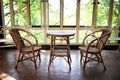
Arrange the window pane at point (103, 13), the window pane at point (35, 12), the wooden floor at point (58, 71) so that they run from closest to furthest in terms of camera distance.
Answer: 1. the wooden floor at point (58, 71)
2. the window pane at point (103, 13)
3. the window pane at point (35, 12)

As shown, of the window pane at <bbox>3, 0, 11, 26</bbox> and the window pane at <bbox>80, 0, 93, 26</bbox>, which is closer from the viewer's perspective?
the window pane at <bbox>80, 0, 93, 26</bbox>

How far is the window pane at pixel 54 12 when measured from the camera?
16.1 feet

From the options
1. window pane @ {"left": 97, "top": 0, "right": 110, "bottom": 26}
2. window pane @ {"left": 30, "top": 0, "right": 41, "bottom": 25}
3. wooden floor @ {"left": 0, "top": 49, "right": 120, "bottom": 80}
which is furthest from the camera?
window pane @ {"left": 30, "top": 0, "right": 41, "bottom": 25}

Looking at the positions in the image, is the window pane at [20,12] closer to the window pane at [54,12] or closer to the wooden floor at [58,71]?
the window pane at [54,12]

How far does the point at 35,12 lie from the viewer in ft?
16.3

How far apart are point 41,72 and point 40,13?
6.70 feet

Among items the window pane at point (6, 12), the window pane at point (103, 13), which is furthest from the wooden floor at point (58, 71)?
the window pane at point (6, 12)

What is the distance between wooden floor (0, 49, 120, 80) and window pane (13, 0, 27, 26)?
45.3 inches

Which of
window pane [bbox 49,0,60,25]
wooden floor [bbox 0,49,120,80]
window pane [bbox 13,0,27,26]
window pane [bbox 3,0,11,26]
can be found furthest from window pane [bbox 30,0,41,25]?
wooden floor [bbox 0,49,120,80]

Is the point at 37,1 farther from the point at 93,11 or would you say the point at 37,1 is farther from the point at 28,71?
the point at 28,71

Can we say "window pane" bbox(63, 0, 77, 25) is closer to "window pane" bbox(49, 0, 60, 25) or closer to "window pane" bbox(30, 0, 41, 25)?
"window pane" bbox(49, 0, 60, 25)

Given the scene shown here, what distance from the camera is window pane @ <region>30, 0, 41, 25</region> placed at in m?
4.91

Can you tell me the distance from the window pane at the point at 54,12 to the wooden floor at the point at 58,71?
3.95 ft

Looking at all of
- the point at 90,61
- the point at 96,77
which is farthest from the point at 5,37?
the point at 96,77
